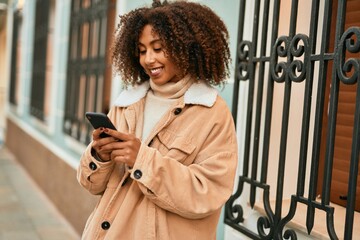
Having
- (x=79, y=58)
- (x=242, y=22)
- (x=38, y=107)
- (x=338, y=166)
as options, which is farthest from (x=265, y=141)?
(x=38, y=107)

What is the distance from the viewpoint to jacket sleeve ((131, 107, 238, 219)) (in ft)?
6.02

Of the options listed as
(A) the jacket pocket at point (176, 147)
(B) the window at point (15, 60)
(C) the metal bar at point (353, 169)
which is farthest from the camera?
(B) the window at point (15, 60)

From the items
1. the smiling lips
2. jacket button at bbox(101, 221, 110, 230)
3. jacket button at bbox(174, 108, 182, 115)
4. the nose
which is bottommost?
jacket button at bbox(101, 221, 110, 230)

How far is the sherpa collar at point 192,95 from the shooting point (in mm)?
1980

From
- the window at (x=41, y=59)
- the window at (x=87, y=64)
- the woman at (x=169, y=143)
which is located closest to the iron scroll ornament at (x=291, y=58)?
the woman at (x=169, y=143)

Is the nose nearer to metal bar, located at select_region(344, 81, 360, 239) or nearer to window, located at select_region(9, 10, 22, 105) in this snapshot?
metal bar, located at select_region(344, 81, 360, 239)

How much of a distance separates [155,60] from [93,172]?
451 mm

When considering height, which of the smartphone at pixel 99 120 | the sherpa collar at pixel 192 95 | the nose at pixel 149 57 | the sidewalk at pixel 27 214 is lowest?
the sidewalk at pixel 27 214

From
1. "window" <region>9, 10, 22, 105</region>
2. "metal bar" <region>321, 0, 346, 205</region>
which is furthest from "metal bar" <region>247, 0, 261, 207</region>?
"window" <region>9, 10, 22, 105</region>

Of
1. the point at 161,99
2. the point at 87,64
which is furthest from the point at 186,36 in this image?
the point at 87,64

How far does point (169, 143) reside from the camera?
6.45 ft

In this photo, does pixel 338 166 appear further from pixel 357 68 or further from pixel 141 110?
pixel 141 110

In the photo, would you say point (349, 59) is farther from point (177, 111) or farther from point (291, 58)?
point (177, 111)

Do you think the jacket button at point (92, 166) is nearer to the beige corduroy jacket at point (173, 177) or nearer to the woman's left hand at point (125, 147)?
the beige corduroy jacket at point (173, 177)
